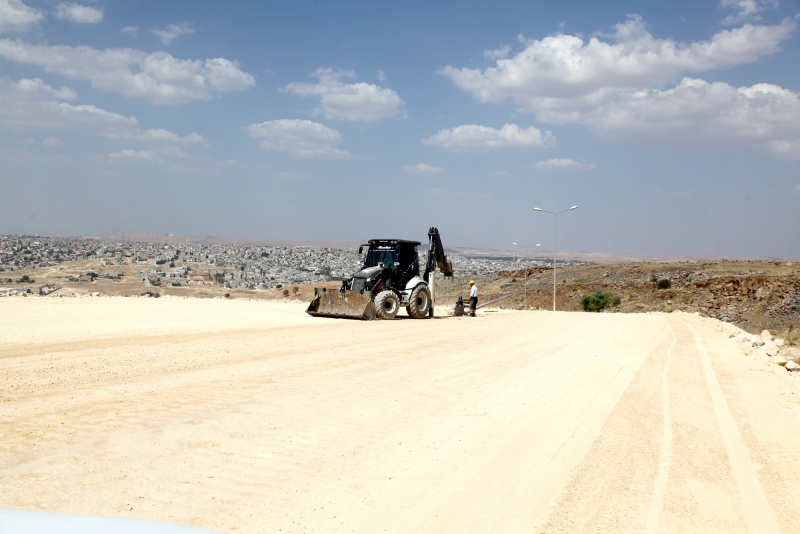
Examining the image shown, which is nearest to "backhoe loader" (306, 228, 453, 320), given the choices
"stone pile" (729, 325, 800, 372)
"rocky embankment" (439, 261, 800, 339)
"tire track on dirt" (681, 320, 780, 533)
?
"stone pile" (729, 325, 800, 372)

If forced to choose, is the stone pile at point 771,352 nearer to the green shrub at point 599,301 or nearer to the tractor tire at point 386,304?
the tractor tire at point 386,304

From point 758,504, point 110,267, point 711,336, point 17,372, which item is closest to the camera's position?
point 758,504

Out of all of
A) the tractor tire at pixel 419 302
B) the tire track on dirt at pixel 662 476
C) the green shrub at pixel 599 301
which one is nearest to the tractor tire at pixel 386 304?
the tractor tire at pixel 419 302

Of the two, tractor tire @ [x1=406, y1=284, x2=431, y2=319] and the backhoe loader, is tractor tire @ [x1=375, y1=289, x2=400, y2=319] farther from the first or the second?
tractor tire @ [x1=406, y1=284, x2=431, y2=319]

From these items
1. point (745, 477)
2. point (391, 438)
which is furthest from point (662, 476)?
point (391, 438)

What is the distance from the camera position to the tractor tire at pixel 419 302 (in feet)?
79.1

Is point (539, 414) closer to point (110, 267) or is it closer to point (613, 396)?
point (613, 396)

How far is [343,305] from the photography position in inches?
898

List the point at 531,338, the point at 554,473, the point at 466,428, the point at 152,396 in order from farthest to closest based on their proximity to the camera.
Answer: the point at 531,338, the point at 152,396, the point at 466,428, the point at 554,473

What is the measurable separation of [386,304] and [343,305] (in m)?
1.52

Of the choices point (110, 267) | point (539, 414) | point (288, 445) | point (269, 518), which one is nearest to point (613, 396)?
point (539, 414)

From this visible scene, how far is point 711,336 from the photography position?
2062 cm

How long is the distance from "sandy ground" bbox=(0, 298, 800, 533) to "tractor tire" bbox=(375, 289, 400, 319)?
27.5 ft

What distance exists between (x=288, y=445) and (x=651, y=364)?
931 centimetres
